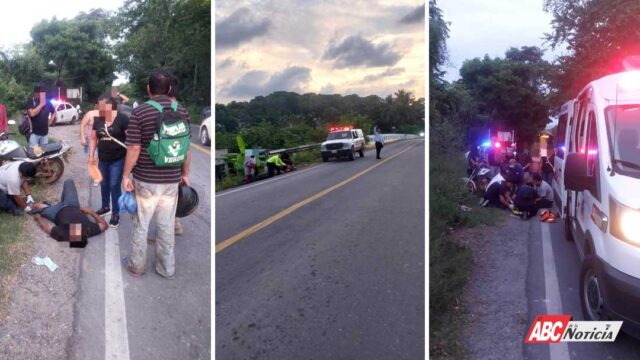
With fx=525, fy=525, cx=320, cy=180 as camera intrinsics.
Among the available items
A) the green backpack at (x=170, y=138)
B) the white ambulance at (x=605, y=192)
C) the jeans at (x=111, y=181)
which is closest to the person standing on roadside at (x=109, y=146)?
the jeans at (x=111, y=181)

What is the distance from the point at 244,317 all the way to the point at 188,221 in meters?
0.83

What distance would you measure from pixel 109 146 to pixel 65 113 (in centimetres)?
28

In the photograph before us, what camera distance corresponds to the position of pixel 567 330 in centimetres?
183

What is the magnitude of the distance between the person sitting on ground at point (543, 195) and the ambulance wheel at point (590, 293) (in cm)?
35

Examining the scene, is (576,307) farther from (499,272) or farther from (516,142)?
(516,142)

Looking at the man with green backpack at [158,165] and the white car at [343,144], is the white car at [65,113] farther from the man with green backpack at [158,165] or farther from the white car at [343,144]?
the white car at [343,144]

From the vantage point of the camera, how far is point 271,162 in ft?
6.57

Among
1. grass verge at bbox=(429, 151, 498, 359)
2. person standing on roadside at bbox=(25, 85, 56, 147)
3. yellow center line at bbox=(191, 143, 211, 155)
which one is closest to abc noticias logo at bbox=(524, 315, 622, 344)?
grass verge at bbox=(429, 151, 498, 359)

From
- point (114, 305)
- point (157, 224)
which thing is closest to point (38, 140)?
point (157, 224)

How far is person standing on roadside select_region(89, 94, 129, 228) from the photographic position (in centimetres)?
262

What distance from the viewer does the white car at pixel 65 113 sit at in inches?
105

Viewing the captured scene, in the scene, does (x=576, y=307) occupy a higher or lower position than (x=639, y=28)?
lower

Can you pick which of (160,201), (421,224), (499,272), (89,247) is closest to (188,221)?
(160,201)

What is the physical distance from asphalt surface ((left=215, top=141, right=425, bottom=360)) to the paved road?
457 mm
